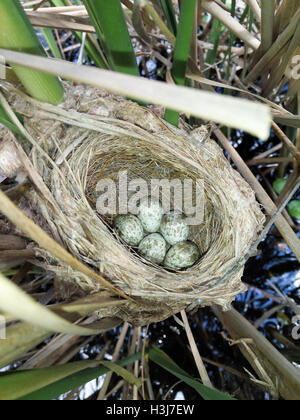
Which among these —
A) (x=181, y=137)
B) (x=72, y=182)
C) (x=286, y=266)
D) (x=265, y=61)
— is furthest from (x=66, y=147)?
(x=286, y=266)

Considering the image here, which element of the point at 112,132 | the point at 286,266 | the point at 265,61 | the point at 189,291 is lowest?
the point at 189,291

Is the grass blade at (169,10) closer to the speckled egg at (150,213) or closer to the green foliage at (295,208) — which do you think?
the speckled egg at (150,213)

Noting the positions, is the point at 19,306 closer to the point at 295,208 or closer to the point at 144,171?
the point at 144,171

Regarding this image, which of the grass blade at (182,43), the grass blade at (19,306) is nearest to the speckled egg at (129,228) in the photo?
the grass blade at (182,43)

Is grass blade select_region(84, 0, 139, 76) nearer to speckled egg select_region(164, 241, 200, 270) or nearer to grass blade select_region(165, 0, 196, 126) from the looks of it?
grass blade select_region(165, 0, 196, 126)

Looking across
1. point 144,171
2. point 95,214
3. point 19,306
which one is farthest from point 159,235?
point 19,306

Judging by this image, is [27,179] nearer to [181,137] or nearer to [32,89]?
[32,89]

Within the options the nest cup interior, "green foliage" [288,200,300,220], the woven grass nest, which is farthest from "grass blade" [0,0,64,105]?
"green foliage" [288,200,300,220]

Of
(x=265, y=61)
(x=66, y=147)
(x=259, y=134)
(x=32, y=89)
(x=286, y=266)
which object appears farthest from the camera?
(x=286, y=266)
